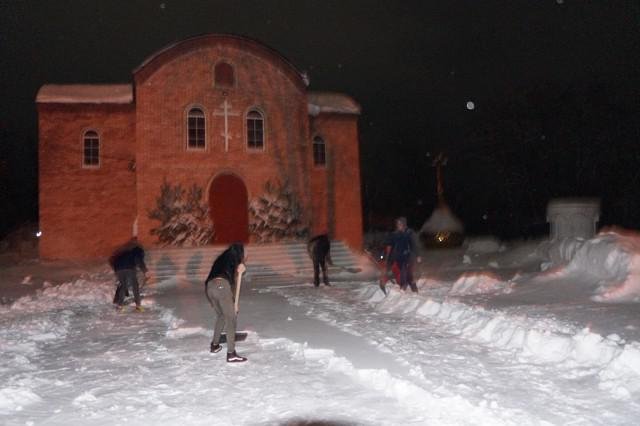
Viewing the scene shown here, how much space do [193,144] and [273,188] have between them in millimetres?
3938

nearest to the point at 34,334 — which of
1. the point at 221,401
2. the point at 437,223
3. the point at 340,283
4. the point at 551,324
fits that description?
the point at 221,401

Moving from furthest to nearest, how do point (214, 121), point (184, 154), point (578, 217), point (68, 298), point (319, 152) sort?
point (319, 152) < point (214, 121) < point (184, 154) < point (578, 217) < point (68, 298)

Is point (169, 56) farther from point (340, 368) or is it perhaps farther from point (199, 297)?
point (340, 368)

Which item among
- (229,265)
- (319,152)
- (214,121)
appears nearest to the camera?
(229,265)

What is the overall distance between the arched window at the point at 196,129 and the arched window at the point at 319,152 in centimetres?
634

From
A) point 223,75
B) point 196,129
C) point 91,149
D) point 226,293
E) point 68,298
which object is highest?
point 223,75

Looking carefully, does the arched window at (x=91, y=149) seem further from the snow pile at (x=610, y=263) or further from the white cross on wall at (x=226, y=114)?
the snow pile at (x=610, y=263)

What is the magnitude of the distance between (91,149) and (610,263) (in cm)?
2295

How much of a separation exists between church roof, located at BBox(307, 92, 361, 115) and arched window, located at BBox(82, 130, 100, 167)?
10286 mm

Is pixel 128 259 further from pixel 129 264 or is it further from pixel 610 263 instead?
pixel 610 263

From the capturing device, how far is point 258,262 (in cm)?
2378

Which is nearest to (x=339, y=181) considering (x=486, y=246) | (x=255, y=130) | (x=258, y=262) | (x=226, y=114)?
(x=255, y=130)

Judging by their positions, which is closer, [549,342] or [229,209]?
[549,342]

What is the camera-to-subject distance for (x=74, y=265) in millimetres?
25953
